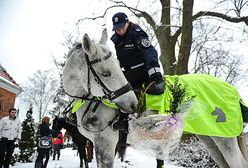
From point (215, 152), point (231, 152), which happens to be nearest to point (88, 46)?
point (231, 152)

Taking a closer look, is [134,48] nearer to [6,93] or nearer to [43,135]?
[43,135]

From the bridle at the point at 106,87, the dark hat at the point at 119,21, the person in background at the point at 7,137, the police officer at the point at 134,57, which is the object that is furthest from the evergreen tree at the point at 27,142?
the dark hat at the point at 119,21

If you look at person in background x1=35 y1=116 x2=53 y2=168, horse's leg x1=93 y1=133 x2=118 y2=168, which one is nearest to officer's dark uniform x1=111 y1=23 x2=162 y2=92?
horse's leg x1=93 y1=133 x2=118 y2=168

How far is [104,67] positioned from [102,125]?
0.76 meters

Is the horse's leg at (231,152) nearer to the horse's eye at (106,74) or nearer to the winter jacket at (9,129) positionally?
the horse's eye at (106,74)

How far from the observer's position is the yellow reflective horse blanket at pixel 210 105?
12.3 ft

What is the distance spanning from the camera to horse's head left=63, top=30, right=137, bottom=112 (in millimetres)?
3342

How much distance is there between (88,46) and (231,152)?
2495 millimetres

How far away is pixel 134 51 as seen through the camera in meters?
3.93

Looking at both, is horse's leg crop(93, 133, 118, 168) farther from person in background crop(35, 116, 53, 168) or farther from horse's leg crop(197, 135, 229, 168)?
person in background crop(35, 116, 53, 168)

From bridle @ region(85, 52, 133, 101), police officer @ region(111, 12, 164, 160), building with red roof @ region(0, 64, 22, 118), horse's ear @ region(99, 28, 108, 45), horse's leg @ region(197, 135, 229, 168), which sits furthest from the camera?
building with red roof @ region(0, 64, 22, 118)

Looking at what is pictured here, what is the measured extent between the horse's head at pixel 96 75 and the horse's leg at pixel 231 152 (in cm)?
160

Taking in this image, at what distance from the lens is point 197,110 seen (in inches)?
142

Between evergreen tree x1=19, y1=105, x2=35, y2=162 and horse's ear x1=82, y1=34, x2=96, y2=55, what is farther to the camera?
evergreen tree x1=19, y1=105, x2=35, y2=162
